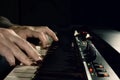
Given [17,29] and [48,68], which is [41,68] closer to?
[48,68]

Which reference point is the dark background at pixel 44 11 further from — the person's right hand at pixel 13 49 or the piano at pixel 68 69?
the person's right hand at pixel 13 49

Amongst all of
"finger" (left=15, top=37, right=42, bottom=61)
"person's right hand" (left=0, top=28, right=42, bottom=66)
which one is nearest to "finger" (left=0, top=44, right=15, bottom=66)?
"person's right hand" (left=0, top=28, right=42, bottom=66)

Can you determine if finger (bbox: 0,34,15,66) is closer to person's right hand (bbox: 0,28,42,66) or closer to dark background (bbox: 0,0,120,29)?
person's right hand (bbox: 0,28,42,66)

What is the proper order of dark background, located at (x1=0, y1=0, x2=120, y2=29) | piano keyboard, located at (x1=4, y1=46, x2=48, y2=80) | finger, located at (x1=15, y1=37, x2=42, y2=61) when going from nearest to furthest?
piano keyboard, located at (x1=4, y1=46, x2=48, y2=80), finger, located at (x1=15, y1=37, x2=42, y2=61), dark background, located at (x1=0, y1=0, x2=120, y2=29)

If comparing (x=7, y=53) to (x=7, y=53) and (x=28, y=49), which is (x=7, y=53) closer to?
(x=7, y=53)

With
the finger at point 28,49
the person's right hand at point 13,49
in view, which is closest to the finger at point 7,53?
the person's right hand at point 13,49

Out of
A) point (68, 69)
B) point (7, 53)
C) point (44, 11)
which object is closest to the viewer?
point (7, 53)

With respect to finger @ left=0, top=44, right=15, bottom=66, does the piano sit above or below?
below

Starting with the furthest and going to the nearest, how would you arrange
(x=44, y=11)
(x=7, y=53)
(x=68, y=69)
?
(x=44, y=11) < (x=68, y=69) < (x=7, y=53)

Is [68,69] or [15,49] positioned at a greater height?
[15,49]

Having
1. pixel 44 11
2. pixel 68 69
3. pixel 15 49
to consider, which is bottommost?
pixel 44 11

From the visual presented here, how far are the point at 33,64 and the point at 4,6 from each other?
4.49 m

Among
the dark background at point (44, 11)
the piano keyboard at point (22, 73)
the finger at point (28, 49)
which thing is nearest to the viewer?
the piano keyboard at point (22, 73)

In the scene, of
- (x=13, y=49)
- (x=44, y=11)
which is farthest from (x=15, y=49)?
(x=44, y=11)
